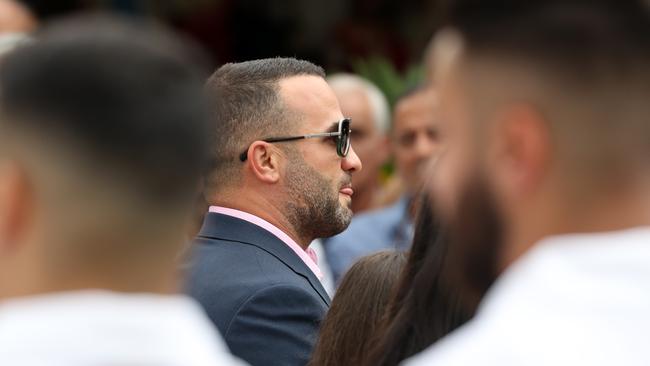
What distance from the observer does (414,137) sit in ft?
21.2

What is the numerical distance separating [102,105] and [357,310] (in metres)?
1.36

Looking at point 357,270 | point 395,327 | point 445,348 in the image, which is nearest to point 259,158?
point 357,270

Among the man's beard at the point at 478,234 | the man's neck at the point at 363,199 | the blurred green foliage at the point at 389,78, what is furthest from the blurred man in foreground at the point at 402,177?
the man's beard at the point at 478,234

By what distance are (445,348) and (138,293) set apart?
0.43 m

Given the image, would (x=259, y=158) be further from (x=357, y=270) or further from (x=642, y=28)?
(x=642, y=28)

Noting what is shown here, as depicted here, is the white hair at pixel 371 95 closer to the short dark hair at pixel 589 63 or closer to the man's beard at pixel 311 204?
the man's beard at pixel 311 204

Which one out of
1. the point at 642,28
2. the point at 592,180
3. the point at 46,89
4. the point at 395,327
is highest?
the point at 642,28

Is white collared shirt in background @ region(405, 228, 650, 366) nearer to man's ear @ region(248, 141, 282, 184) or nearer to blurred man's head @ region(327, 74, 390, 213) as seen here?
man's ear @ region(248, 141, 282, 184)

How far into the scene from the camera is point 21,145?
1.62 meters

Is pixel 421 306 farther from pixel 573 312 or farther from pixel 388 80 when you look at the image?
pixel 388 80

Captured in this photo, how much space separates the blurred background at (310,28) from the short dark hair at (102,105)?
830cm

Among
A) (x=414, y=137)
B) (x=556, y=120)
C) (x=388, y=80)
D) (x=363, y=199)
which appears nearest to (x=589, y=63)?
(x=556, y=120)

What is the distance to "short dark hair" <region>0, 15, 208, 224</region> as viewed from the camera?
5.24ft

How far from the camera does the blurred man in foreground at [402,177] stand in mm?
5590
